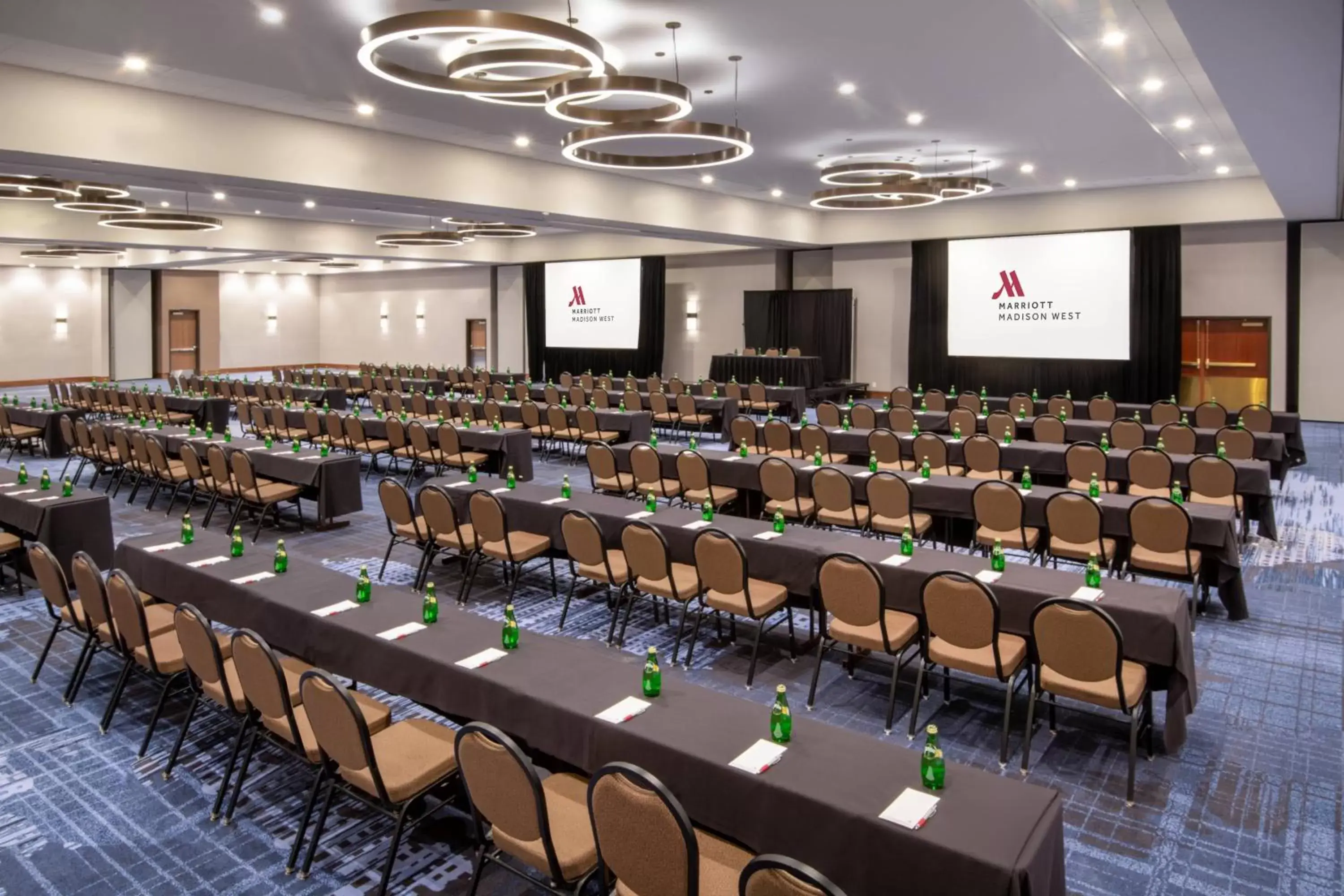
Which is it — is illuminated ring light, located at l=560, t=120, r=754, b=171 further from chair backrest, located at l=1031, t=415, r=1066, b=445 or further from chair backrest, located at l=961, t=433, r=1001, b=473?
chair backrest, located at l=1031, t=415, r=1066, b=445

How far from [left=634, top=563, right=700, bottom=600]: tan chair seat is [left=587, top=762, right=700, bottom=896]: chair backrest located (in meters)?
3.07

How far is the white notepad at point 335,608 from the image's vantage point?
15.3ft

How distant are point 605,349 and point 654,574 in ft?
66.3

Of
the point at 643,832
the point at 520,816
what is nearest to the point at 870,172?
the point at 520,816

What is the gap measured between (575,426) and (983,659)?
30.6ft

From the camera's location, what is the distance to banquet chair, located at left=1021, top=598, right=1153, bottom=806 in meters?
4.21

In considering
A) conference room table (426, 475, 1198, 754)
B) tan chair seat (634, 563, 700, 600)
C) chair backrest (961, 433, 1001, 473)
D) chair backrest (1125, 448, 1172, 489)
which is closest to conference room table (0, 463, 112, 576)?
conference room table (426, 475, 1198, 754)

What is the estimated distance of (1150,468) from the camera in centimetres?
878

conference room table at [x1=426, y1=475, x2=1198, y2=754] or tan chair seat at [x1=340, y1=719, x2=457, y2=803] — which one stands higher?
conference room table at [x1=426, y1=475, x2=1198, y2=754]

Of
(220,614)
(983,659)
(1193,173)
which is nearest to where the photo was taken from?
(983,659)

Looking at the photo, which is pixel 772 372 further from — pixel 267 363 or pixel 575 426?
pixel 267 363

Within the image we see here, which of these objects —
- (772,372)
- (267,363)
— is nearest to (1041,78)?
(772,372)

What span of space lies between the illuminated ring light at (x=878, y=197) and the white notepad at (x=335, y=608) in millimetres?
10685

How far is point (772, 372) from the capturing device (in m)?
20.9
